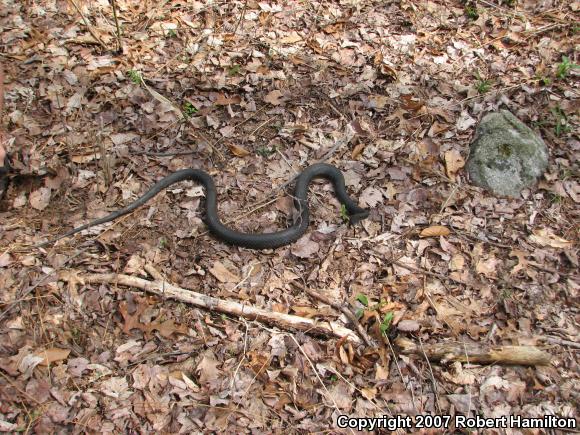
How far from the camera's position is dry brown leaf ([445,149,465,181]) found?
5367mm

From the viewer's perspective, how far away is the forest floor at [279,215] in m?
3.71

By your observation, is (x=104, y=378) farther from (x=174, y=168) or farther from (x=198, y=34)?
(x=198, y=34)

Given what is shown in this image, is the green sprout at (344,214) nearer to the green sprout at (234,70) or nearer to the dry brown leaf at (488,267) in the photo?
the dry brown leaf at (488,267)

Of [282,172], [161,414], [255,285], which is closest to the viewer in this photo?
[161,414]

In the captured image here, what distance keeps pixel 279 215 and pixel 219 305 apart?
140 cm

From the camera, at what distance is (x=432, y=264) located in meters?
4.64

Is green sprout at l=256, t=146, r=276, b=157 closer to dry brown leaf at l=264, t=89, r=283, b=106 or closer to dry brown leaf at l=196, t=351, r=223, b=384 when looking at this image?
dry brown leaf at l=264, t=89, r=283, b=106

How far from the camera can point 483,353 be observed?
12.6 feet

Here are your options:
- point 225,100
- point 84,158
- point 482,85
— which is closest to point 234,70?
point 225,100

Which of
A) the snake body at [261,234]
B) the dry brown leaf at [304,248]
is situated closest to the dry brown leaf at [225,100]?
the snake body at [261,234]

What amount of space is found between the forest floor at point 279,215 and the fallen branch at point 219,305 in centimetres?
5

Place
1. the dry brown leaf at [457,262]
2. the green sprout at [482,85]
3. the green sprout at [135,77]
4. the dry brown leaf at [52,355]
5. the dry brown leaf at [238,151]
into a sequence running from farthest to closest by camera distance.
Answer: the green sprout at [482,85] → the green sprout at [135,77] → the dry brown leaf at [238,151] → the dry brown leaf at [457,262] → the dry brown leaf at [52,355]

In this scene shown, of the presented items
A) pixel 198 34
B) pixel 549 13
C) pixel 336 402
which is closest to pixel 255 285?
pixel 336 402

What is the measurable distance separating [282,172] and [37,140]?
2.94 m
